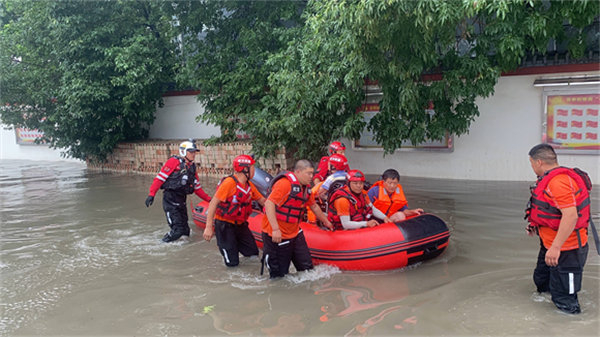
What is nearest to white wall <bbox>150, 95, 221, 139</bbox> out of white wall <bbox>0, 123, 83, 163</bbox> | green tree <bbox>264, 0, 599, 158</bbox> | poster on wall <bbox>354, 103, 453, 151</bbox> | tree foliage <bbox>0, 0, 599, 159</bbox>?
tree foliage <bbox>0, 0, 599, 159</bbox>

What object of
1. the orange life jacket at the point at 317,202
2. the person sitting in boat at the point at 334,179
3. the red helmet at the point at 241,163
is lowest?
the orange life jacket at the point at 317,202

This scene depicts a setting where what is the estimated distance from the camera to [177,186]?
22.3 ft

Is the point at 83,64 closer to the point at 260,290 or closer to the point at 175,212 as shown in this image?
the point at 175,212

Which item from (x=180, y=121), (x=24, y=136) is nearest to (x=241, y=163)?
(x=180, y=121)

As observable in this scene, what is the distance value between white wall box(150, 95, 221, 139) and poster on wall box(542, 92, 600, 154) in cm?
812

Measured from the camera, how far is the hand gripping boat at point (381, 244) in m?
5.34

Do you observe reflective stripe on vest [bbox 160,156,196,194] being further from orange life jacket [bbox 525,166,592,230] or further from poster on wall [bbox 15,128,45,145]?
poster on wall [bbox 15,128,45,145]

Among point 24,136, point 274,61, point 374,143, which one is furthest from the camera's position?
point 24,136

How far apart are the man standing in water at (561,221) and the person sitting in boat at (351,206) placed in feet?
5.89

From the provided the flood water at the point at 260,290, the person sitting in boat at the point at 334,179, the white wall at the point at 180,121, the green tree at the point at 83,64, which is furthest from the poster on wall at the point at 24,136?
the person sitting in boat at the point at 334,179

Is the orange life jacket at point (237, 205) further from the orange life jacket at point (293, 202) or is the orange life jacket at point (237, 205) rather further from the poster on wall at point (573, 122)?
the poster on wall at point (573, 122)

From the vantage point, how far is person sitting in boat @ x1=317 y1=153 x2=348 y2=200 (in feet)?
18.0

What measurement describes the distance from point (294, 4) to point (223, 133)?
345cm

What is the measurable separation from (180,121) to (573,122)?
33.3 feet
